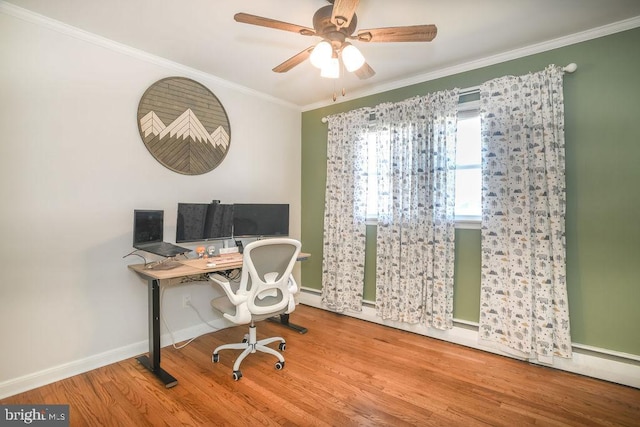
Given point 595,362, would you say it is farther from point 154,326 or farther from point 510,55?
point 154,326

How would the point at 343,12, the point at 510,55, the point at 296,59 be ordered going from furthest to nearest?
the point at 510,55
the point at 296,59
the point at 343,12

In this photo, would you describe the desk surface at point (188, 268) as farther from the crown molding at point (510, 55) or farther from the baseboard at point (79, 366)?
the crown molding at point (510, 55)

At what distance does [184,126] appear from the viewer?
2.89 metres

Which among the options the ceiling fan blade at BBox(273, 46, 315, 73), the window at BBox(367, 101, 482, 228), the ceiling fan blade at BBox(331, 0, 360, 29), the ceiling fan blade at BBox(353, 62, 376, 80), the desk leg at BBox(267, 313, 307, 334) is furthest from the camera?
the desk leg at BBox(267, 313, 307, 334)

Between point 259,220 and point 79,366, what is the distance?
1853mm

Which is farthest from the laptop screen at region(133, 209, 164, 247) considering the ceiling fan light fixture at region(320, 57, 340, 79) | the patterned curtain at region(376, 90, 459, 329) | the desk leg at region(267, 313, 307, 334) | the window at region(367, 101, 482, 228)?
the window at region(367, 101, 482, 228)

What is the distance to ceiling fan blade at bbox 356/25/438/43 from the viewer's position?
1661mm

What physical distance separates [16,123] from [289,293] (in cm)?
225

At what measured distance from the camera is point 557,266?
2363 millimetres

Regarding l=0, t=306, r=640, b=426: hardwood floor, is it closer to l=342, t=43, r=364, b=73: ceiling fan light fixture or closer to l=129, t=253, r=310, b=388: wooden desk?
l=129, t=253, r=310, b=388: wooden desk

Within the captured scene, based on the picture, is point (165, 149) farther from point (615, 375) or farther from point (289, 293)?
point (615, 375)

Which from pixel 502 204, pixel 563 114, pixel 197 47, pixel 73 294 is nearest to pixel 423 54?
pixel 563 114

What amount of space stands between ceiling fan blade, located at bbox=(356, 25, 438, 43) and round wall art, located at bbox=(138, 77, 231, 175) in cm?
186

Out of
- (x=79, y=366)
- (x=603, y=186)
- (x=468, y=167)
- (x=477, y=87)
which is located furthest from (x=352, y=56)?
(x=79, y=366)
